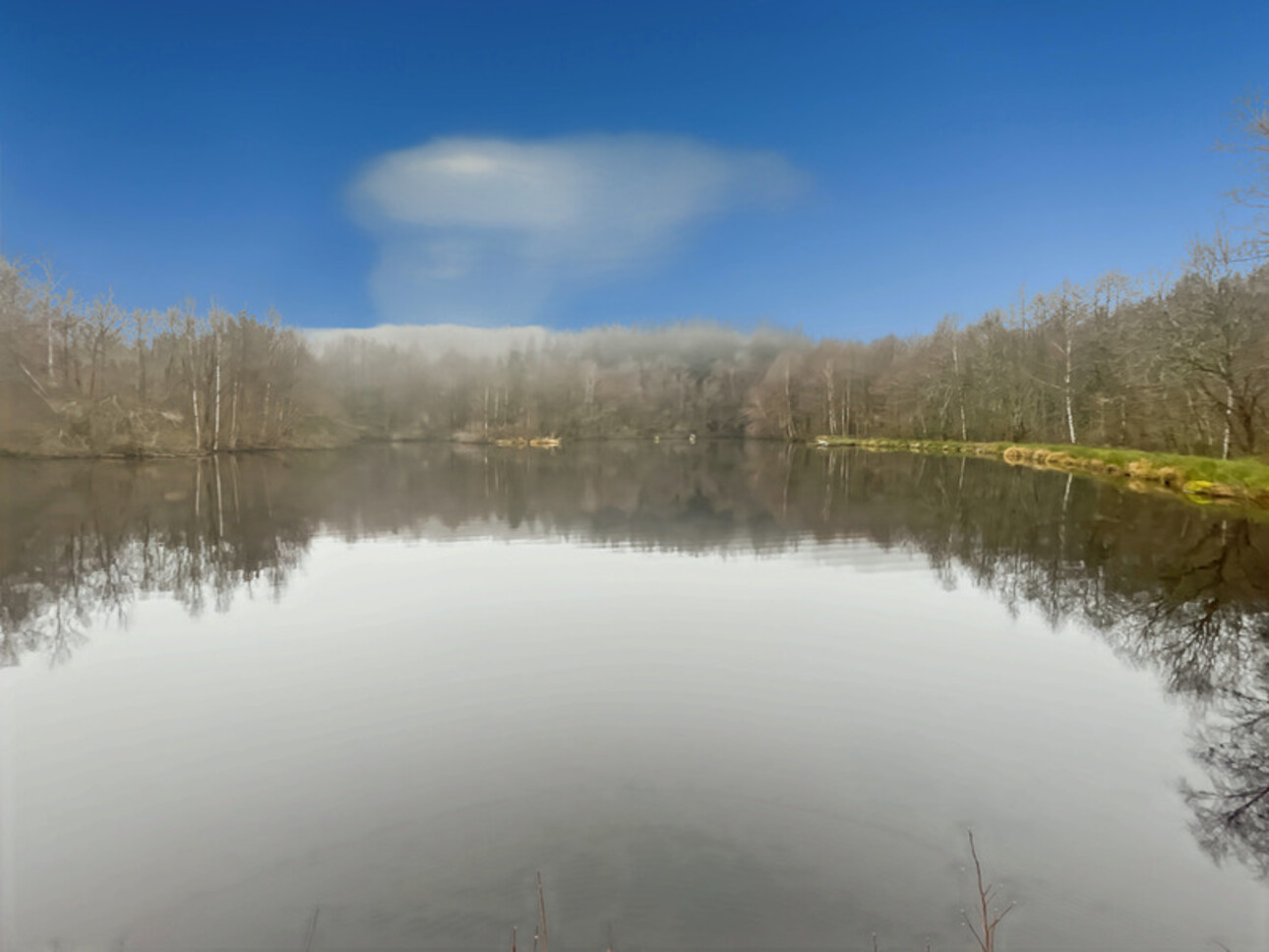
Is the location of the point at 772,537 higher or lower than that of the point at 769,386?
lower

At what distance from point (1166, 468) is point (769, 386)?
279 feet

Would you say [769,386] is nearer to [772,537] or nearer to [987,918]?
[772,537]

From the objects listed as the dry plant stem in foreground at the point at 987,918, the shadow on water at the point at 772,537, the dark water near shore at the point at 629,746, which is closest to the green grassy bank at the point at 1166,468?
the shadow on water at the point at 772,537

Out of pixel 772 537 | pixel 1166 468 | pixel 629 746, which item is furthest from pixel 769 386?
pixel 629 746

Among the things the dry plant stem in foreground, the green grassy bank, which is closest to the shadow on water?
the dry plant stem in foreground

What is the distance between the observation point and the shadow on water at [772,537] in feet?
31.4

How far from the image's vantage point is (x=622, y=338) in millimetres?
184375

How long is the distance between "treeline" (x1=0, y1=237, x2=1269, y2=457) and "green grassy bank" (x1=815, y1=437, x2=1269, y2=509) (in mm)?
4175

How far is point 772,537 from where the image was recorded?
20.2 m

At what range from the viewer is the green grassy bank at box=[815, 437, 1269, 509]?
89.8 feet

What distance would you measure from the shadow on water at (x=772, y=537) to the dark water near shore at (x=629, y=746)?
115 millimetres

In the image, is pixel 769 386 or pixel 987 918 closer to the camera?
pixel 987 918

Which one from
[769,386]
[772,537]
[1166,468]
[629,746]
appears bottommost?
[629,746]

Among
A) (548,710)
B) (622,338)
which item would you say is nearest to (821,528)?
(548,710)
